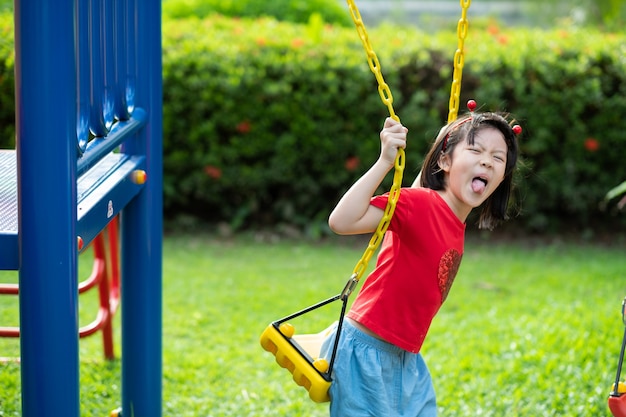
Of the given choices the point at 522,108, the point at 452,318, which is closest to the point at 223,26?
the point at 522,108

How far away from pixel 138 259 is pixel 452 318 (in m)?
2.29

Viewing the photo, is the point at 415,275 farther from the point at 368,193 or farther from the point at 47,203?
the point at 47,203

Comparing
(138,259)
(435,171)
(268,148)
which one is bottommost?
(268,148)

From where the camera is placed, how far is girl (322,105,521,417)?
2289 millimetres

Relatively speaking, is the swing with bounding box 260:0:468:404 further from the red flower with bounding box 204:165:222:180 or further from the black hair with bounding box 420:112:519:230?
the red flower with bounding box 204:165:222:180

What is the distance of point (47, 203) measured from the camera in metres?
1.71

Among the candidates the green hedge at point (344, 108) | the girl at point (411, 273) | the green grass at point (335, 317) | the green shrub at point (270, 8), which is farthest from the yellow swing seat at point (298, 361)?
the green shrub at point (270, 8)

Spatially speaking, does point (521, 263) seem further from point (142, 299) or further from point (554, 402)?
point (142, 299)

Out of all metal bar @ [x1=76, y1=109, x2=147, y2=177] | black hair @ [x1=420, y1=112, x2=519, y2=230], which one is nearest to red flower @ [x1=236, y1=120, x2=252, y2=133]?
metal bar @ [x1=76, y1=109, x2=147, y2=177]

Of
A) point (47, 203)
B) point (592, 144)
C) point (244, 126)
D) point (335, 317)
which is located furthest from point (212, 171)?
point (47, 203)

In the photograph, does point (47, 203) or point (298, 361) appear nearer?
point (47, 203)

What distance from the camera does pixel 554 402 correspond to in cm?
335

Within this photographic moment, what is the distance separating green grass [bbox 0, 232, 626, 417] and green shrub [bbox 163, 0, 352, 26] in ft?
10.5

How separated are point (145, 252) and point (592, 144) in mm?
4358
